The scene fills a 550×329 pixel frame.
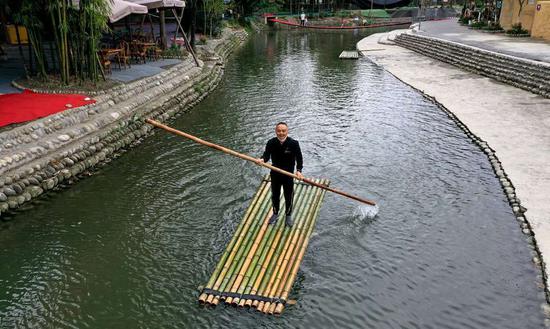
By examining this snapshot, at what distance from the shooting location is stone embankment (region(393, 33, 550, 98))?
→ 16062 mm

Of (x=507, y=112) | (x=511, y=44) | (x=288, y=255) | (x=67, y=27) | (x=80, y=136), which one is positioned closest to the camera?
(x=288, y=255)

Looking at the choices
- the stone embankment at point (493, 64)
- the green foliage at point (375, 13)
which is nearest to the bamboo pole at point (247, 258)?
the stone embankment at point (493, 64)

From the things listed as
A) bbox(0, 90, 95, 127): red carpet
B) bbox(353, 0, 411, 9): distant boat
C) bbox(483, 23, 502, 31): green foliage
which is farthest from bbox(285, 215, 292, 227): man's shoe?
bbox(353, 0, 411, 9): distant boat

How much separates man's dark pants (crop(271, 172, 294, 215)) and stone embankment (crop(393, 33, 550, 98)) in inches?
488

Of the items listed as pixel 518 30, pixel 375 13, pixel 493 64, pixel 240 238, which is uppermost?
pixel 375 13

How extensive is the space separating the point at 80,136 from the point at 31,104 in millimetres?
2119

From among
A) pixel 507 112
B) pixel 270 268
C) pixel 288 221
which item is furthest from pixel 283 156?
pixel 507 112

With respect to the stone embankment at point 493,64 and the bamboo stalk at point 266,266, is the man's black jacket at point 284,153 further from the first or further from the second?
the stone embankment at point 493,64

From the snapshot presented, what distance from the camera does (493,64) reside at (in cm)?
1933

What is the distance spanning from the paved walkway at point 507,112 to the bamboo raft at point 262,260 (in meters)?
3.82

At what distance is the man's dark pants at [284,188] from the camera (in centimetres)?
718

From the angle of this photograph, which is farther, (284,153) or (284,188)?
(284,188)

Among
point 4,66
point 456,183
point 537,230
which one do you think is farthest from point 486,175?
point 4,66

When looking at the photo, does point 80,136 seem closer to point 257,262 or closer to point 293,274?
point 257,262
